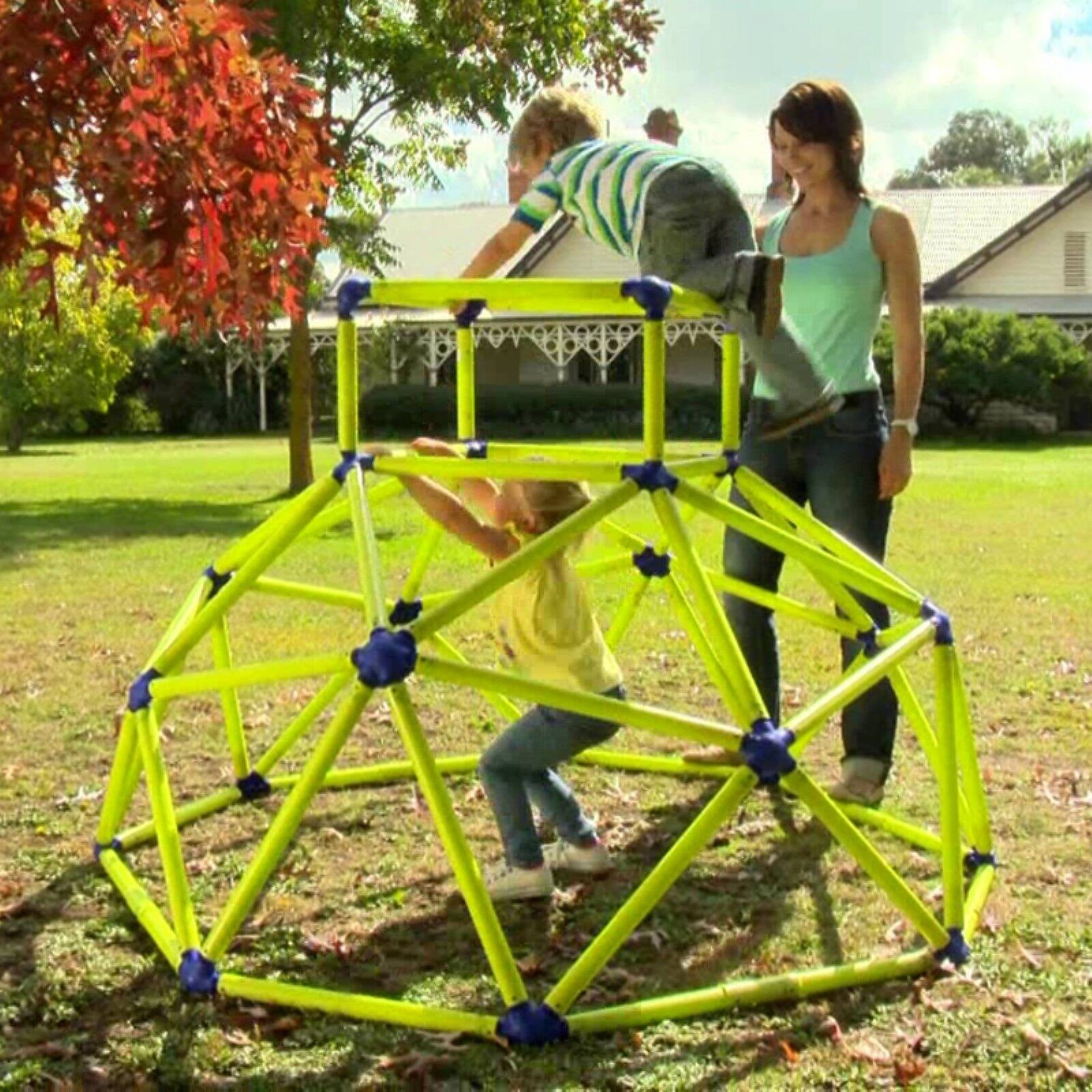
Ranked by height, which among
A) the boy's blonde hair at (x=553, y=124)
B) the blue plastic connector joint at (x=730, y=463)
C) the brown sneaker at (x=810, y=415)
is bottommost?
the blue plastic connector joint at (x=730, y=463)

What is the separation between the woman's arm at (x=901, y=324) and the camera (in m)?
4.54

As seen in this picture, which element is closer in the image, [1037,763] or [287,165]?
[287,165]

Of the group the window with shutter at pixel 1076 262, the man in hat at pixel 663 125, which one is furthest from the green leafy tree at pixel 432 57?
the window with shutter at pixel 1076 262

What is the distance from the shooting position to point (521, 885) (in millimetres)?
4035

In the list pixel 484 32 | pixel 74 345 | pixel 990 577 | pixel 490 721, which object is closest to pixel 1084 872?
pixel 490 721

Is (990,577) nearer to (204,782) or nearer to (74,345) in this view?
(204,782)

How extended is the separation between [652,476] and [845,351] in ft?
4.64

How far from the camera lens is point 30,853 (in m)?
4.57

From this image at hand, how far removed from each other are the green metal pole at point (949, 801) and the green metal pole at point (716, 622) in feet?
2.00

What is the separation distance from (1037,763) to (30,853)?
330 centimetres

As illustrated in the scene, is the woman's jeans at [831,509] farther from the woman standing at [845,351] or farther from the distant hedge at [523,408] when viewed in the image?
the distant hedge at [523,408]

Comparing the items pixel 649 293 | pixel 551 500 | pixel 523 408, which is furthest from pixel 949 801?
pixel 523 408

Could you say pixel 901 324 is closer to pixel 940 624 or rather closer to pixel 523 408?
pixel 940 624

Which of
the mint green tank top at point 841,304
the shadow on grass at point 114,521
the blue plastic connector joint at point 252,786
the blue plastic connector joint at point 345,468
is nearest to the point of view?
the blue plastic connector joint at point 345,468
